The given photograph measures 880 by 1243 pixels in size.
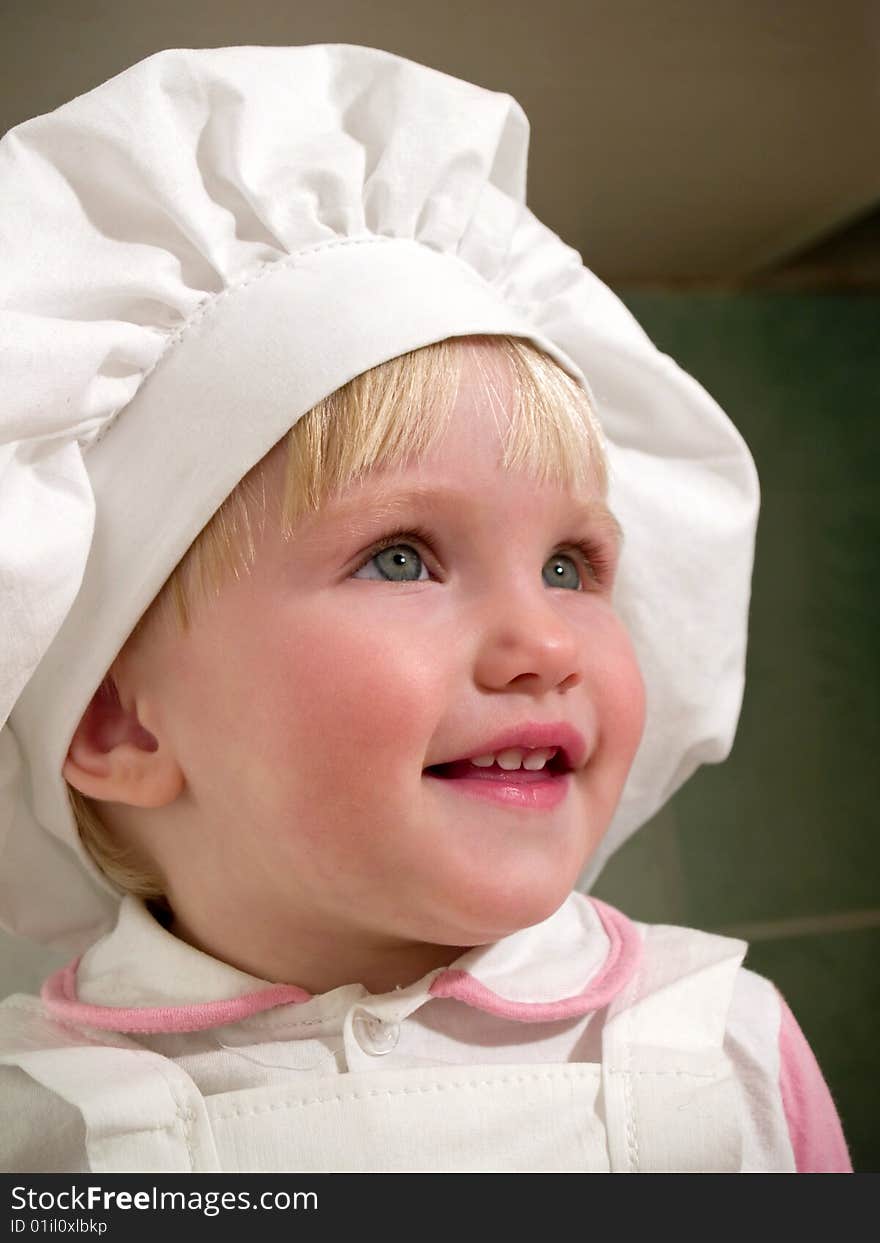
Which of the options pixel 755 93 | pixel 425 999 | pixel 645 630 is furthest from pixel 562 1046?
pixel 755 93

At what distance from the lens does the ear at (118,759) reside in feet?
1.84

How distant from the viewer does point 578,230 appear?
752 millimetres

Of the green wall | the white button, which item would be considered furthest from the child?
the green wall

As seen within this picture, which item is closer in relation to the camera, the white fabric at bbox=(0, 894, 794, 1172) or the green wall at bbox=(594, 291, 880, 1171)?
the white fabric at bbox=(0, 894, 794, 1172)

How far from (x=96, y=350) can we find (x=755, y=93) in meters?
0.39

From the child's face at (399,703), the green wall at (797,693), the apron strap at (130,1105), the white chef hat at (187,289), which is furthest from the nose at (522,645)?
the green wall at (797,693)

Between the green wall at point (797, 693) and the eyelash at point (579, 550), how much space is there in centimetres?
24

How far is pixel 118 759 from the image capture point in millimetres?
566

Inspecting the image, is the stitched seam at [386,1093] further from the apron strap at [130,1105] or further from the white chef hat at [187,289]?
the white chef hat at [187,289]

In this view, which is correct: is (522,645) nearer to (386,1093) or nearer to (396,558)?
(396,558)

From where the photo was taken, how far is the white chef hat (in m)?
0.51

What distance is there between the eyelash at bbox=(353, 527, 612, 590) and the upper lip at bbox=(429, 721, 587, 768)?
84 mm

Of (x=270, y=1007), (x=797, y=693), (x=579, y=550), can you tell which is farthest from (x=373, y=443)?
(x=797, y=693)

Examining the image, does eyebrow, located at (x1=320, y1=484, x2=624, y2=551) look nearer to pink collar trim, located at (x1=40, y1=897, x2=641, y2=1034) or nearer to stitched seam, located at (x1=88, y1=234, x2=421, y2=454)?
stitched seam, located at (x1=88, y1=234, x2=421, y2=454)
